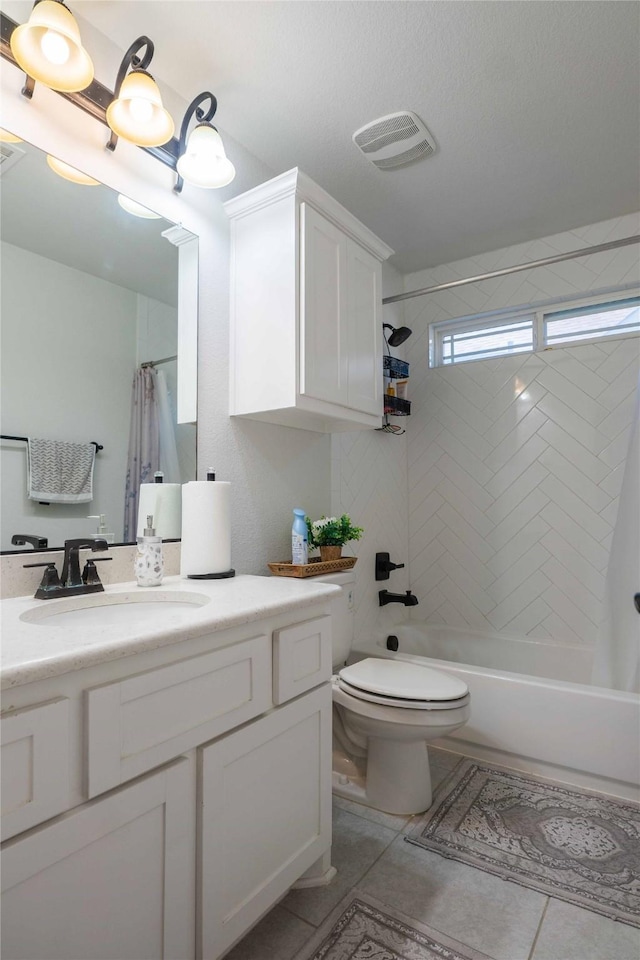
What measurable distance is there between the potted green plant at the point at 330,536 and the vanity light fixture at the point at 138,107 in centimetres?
138

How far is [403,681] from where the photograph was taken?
1.76m

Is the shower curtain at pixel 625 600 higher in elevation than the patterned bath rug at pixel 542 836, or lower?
Result: higher

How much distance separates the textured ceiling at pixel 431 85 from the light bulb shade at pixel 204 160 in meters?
0.28

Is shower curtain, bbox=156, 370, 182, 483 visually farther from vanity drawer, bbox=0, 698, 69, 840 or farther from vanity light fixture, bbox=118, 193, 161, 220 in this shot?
vanity drawer, bbox=0, 698, 69, 840

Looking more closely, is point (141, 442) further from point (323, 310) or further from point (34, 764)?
point (34, 764)

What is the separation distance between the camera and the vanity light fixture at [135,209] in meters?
1.57

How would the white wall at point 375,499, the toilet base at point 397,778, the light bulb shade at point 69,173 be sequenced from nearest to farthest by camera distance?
1. the light bulb shade at point 69,173
2. the toilet base at point 397,778
3. the white wall at point 375,499

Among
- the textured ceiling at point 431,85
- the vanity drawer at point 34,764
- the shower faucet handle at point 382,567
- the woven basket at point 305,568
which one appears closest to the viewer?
the vanity drawer at point 34,764

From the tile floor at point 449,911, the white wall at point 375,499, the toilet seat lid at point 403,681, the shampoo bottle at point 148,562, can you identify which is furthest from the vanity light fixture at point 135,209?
the tile floor at point 449,911

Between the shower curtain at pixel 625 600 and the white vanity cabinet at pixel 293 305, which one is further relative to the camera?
the shower curtain at pixel 625 600

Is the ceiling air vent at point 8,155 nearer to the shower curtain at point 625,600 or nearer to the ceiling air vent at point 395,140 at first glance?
the ceiling air vent at point 395,140

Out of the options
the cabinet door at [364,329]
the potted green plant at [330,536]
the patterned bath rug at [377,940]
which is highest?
the cabinet door at [364,329]

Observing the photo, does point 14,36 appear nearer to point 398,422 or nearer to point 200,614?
point 200,614

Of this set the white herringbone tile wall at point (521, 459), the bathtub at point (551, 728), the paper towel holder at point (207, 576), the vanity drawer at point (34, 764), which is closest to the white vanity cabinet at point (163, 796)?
the vanity drawer at point (34, 764)
